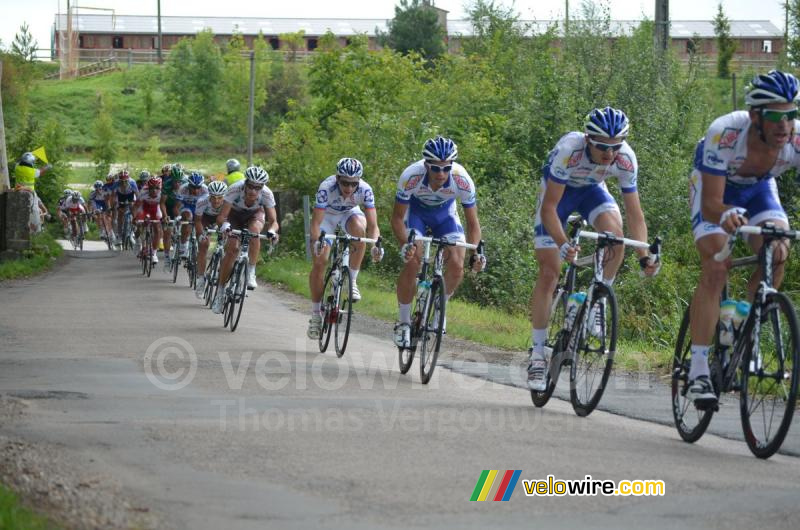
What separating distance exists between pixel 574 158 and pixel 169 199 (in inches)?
786

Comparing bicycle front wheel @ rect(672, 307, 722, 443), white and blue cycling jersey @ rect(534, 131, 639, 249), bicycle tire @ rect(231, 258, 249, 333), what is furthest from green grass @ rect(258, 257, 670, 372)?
bicycle front wheel @ rect(672, 307, 722, 443)

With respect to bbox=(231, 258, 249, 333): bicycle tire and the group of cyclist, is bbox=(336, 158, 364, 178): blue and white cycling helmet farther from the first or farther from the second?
bbox=(231, 258, 249, 333): bicycle tire

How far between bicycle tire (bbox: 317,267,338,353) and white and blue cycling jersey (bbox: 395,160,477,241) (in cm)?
154

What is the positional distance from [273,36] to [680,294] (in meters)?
113

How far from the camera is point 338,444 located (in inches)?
313

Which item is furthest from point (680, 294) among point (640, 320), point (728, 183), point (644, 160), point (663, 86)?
point (728, 183)

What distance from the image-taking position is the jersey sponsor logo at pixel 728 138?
7.91 metres

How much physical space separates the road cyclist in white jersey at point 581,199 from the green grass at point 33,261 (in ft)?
62.1

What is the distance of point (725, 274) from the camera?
26.7 ft

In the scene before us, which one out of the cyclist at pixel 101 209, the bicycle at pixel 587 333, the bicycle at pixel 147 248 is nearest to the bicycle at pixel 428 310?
the bicycle at pixel 587 333

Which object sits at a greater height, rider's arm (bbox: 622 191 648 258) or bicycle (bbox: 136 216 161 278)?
rider's arm (bbox: 622 191 648 258)

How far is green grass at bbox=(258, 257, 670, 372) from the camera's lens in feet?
44.9

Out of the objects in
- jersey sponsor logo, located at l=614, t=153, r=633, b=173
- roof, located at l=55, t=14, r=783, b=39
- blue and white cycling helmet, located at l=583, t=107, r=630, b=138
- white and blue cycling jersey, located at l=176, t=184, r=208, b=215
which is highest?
roof, located at l=55, t=14, r=783, b=39

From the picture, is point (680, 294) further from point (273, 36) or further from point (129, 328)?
point (273, 36)
